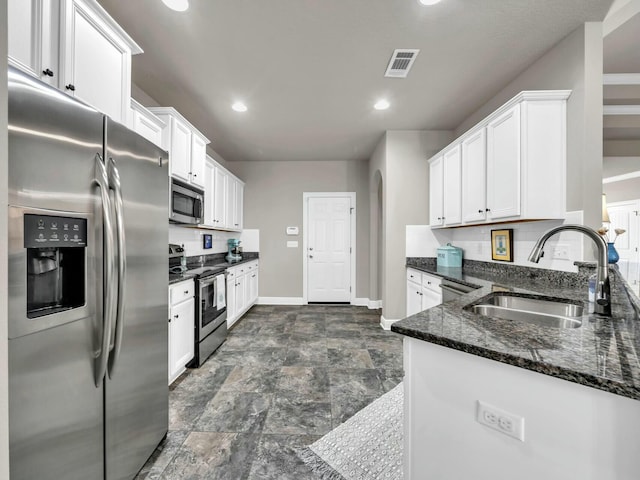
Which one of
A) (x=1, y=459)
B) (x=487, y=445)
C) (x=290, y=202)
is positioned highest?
(x=290, y=202)

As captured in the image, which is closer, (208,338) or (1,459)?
(1,459)

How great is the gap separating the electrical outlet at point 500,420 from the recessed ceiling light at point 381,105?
9.94 feet

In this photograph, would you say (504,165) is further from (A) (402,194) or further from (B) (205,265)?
(B) (205,265)

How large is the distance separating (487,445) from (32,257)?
156 centimetres

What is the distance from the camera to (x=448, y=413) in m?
0.89

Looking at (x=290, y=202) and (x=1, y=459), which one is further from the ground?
(x=290, y=202)

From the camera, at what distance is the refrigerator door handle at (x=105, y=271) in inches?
44.3

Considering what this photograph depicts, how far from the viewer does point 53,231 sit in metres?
0.95

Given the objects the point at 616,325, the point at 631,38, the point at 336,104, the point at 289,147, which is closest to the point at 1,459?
the point at 616,325

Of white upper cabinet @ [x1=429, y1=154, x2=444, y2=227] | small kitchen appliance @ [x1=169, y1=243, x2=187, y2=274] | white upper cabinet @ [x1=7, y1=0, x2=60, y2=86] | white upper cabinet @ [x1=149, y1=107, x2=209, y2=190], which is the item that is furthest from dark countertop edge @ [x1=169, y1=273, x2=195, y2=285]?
white upper cabinet @ [x1=429, y1=154, x2=444, y2=227]

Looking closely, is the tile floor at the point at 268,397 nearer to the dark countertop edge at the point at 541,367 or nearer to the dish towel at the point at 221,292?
the dish towel at the point at 221,292

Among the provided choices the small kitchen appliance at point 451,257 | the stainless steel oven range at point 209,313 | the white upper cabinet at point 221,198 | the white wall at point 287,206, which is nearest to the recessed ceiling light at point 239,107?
the white upper cabinet at point 221,198

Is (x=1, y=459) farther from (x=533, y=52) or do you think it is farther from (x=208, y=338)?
(x=533, y=52)

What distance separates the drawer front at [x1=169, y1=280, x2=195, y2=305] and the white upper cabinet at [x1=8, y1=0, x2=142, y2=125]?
128 centimetres
